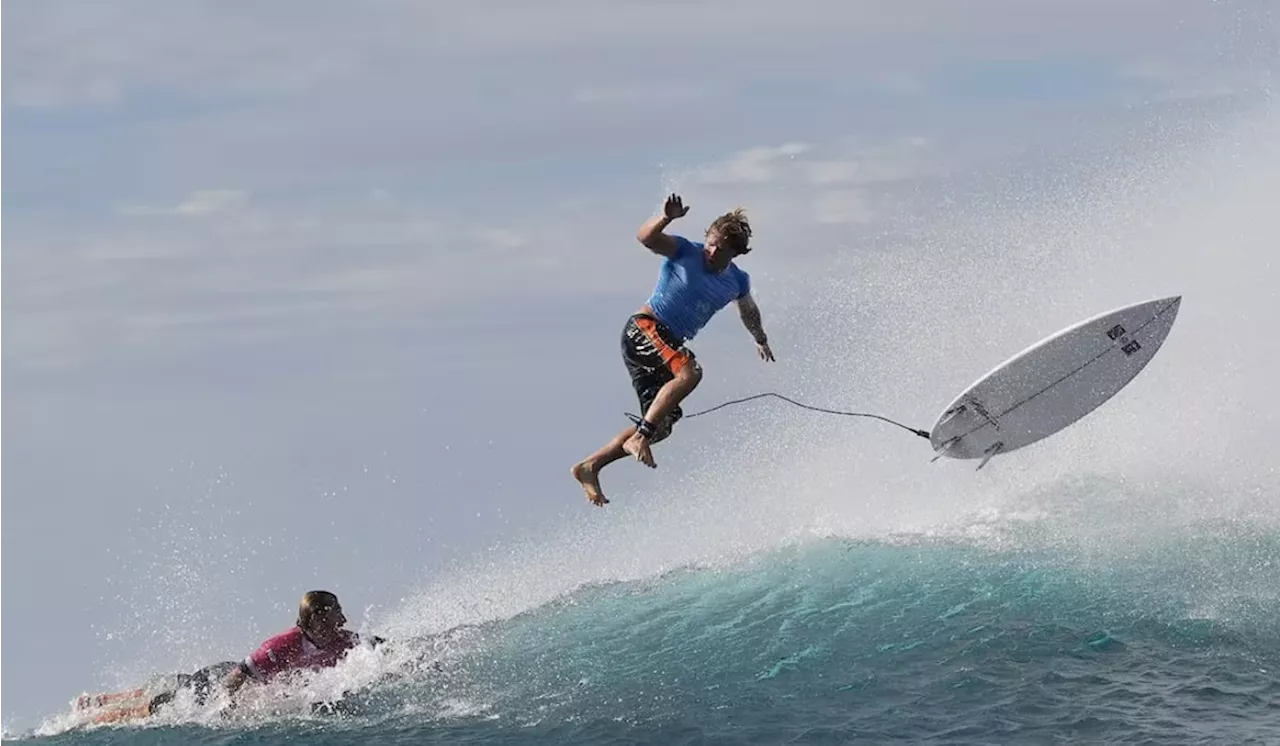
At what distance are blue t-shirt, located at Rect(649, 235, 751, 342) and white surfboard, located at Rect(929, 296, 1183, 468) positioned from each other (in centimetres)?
268

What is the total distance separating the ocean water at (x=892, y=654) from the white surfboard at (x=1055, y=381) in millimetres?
1597

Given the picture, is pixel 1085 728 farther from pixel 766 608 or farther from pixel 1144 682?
pixel 766 608

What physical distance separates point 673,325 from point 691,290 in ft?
1.06

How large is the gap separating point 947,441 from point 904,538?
329 cm

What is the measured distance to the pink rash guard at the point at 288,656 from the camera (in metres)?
11.6

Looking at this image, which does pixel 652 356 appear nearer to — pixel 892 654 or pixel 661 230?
pixel 661 230

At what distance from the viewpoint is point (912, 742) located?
930 centimetres

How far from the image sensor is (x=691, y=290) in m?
10.7

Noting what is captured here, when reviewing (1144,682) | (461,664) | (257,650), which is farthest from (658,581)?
(1144,682)

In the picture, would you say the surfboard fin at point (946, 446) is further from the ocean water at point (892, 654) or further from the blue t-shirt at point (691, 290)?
the blue t-shirt at point (691, 290)

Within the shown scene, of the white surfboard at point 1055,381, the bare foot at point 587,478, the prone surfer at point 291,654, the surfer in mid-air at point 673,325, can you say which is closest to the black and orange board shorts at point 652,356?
the surfer in mid-air at point 673,325

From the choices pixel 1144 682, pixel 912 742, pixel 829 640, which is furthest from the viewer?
pixel 829 640

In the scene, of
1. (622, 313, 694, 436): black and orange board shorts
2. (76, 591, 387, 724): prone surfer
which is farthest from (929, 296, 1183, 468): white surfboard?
(76, 591, 387, 724): prone surfer

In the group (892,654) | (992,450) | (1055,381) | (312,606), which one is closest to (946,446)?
(992,450)
